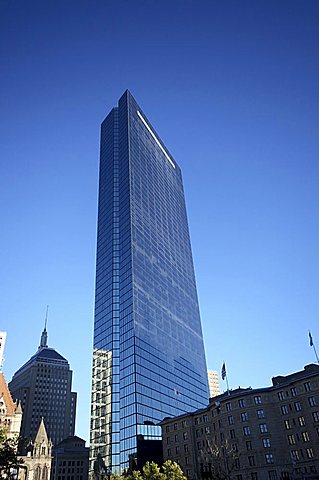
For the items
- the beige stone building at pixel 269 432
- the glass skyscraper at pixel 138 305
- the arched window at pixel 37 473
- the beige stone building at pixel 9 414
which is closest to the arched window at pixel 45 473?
the arched window at pixel 37 473

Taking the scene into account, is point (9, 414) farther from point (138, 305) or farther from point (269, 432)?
point (269, 432)

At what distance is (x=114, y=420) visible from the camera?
10594 centimetres

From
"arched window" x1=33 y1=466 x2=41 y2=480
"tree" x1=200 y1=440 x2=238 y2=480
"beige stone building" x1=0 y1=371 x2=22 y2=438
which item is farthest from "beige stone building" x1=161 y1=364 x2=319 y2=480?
"beige stone building" x1=0 y1=371 x2=22 y2=438

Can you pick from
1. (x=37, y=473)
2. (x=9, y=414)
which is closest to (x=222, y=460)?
(x=37, y=473)

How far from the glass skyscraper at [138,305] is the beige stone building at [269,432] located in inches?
970

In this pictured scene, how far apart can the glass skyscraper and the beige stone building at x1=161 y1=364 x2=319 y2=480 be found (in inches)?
970

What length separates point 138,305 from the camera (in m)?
118

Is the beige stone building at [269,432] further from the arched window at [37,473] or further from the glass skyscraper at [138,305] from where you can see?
the arched window at [37,473]

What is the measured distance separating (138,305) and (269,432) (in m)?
53.4

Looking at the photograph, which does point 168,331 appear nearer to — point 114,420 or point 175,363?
point 175,363

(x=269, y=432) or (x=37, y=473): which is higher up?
(x=37, y=473)

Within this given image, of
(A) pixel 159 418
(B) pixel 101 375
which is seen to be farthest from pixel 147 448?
(B) pixel 101 375

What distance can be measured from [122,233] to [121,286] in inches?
774

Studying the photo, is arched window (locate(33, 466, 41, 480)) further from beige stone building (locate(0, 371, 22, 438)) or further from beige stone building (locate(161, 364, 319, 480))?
beige stone building (locate(161, 364, 319, 480))
